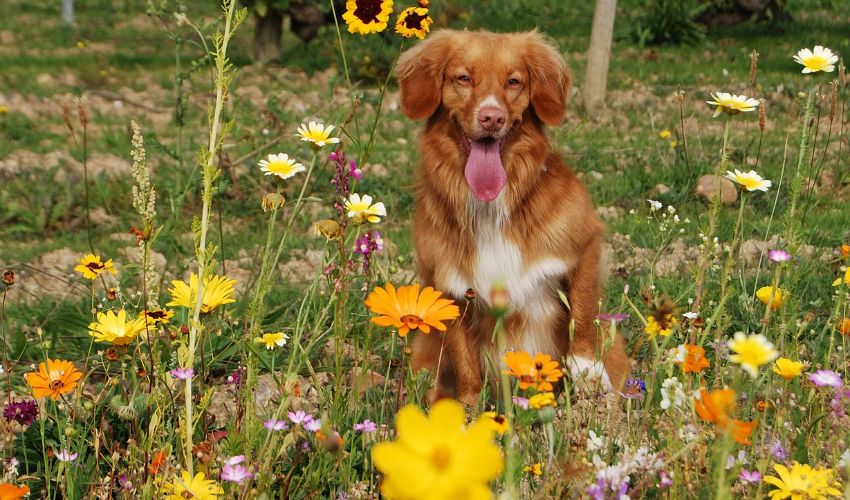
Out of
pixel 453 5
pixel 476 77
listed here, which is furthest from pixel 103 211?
pixel 453 5

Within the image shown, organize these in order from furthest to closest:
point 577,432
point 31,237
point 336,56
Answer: point 336,56, point 31,237, point 577,432

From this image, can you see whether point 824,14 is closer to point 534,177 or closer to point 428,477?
point 534,177

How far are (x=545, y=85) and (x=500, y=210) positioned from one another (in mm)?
506

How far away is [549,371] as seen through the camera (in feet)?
5.37

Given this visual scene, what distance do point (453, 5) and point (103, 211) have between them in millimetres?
8140

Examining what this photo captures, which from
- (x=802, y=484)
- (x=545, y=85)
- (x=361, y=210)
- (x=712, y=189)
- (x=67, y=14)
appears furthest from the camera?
(x=67, y=14)

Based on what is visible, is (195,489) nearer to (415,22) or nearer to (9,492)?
(9,492)

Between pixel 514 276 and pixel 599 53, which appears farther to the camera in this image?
pixel 599 53

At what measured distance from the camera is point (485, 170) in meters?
3.39

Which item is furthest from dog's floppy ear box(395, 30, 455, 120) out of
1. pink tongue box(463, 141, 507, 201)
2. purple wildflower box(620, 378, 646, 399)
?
purple wildflower box(620, 378, 646, 399)

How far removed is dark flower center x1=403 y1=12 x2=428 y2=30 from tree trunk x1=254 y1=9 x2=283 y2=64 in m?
8.68

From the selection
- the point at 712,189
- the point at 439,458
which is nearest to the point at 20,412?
the point at 439,458

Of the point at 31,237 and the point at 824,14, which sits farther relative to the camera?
the point at 824,14

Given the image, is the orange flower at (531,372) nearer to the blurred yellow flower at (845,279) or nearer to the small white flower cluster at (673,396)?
the small white flower cluster at (673,396)
